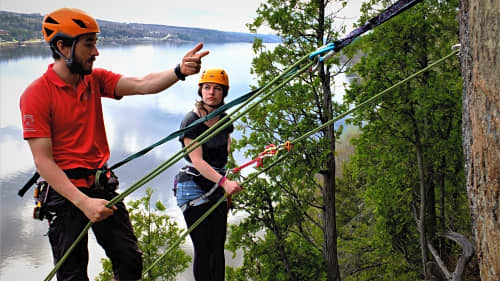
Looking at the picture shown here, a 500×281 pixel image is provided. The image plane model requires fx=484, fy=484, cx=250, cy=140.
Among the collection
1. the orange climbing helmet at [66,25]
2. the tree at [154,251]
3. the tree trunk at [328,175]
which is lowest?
the tree at [154,251]

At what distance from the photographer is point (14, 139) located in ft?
153

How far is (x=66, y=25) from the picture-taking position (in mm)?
2125

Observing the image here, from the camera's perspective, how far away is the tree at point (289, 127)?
366 inches

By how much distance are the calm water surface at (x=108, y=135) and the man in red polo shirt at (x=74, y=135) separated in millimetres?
29793

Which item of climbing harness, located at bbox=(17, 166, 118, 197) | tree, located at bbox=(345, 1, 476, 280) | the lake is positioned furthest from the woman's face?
the lake

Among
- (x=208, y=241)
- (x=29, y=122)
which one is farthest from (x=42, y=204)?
(x=208, y=241)

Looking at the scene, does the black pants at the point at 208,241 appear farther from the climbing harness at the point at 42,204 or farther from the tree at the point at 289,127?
the tree at the point at 289,127

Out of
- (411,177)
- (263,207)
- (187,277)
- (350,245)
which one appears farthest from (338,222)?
(187,277)

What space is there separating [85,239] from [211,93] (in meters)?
1.20

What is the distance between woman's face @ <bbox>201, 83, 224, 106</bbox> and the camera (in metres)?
3.03

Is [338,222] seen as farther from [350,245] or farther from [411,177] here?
[411,177]

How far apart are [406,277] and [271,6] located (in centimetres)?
733

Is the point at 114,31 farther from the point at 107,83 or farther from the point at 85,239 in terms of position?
the point at 85,239

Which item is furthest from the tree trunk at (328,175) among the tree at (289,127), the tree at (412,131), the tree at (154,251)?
the tree at (154,251)
